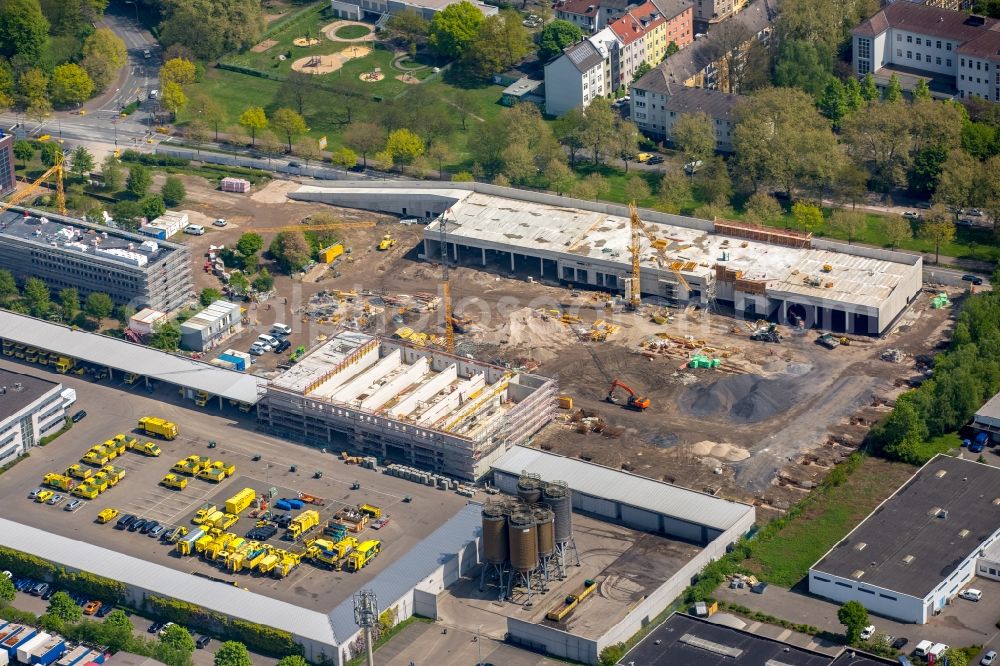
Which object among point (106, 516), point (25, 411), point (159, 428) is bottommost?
point (106, 516)

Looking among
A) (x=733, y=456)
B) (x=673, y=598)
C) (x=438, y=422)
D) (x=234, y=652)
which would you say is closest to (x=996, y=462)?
(x=733, y=456)

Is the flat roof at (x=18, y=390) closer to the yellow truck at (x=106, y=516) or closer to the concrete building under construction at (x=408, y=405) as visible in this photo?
the yellow truck at (x=106, y=516)

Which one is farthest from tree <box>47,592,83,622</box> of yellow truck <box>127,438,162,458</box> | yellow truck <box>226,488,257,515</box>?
yellow truck <box>127,438,162,458</box>

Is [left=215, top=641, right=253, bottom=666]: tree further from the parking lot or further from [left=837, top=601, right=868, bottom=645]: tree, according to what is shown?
[left=837, top=601, right=868, bottom=645]: tree

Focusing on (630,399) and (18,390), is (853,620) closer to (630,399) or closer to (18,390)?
(630,399)

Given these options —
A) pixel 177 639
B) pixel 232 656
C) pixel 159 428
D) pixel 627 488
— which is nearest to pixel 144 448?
pixel 159 428

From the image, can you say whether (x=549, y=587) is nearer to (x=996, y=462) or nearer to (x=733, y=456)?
(x=733, y=456)

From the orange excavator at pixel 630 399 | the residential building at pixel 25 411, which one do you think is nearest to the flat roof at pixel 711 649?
the orange excavator at pixel 630 399

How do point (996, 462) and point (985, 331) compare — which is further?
point (985, 331)
